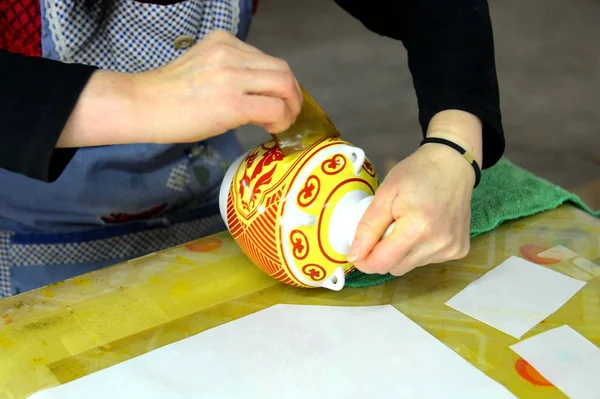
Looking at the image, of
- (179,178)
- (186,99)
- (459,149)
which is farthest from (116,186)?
(459,149)

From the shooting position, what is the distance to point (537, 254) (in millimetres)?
681

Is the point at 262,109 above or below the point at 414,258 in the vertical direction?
above

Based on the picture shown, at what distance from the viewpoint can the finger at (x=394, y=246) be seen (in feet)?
1.82

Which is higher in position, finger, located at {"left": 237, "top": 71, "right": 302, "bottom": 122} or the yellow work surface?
finger, located at {"left": 237, "top": 71, "right": 302, "bottom": 122}

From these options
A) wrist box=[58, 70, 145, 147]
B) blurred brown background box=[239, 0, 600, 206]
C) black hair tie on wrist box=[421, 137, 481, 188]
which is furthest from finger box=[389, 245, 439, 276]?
blurred brown background box=[239, 0, 600, 206]

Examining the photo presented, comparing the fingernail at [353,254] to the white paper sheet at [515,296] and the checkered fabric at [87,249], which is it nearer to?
the white paper sheet at [515,296]

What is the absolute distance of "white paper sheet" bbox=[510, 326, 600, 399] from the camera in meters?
0.51

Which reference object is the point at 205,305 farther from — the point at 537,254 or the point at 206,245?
the point at 537,254

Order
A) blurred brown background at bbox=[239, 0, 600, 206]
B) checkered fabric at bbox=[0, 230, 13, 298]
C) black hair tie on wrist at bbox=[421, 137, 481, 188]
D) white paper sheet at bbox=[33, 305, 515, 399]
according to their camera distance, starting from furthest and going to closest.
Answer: blurred brown background at bbox=[239, 0, 600, 206] < checkered fabric at bbox=[0, 230, 13, 298] < black hair tie on wrist at bbox=[421, 137, 481, 188] < white paper sheet at bbox=[33, 305, 515, 399]

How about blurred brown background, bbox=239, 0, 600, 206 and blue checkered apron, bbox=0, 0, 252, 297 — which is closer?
blue checkered apron, bbox=0, 0, 252, 297

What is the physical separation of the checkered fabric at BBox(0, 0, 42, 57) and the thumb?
396 mm

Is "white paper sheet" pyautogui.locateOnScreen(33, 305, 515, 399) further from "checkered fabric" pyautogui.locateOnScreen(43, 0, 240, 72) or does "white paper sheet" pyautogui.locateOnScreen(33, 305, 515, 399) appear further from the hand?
"checkered fabric" pyautogui.locateOnScreen(43, 0, 240, 72)

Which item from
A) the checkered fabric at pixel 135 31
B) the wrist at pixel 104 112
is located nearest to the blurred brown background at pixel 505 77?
the checkered fabric at pixel 135 31

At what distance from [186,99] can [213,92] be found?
22 mm
